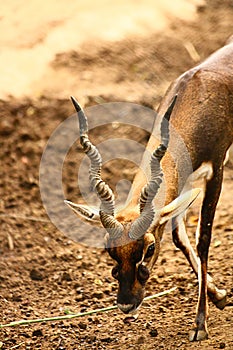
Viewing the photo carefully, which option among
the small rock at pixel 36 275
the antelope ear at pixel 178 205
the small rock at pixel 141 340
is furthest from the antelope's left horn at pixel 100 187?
the small rock at pixel 36 275

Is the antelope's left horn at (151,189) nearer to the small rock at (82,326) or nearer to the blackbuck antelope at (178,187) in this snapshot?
the blackbuck antelope at (178,187)

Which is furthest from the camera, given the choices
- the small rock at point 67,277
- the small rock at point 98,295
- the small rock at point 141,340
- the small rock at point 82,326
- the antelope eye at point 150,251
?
the small rock at point 67,277

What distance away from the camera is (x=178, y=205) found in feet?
22.0

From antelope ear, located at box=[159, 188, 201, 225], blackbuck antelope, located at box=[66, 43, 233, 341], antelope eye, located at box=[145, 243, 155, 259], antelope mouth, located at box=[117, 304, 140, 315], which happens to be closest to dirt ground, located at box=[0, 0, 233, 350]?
blackbuck antelope, located at box=[66, 43, 233, 341]

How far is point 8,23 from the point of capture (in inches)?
520

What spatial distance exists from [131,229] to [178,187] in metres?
0.94

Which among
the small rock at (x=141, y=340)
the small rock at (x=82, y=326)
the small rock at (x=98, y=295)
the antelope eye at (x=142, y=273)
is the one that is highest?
the antelope eye at (x=142, y=273)

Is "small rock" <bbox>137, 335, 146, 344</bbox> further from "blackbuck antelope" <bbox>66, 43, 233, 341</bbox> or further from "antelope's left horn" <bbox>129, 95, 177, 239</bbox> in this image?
"antelope's left horn" <bbox>129, 95, 177, 239</bbox>

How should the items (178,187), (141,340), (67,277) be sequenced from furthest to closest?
(67,277), (178,187), (141,340)

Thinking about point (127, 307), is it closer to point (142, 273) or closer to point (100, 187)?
point (142, 273)

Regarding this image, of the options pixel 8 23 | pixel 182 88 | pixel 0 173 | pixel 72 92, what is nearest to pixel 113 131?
pixel 72 92

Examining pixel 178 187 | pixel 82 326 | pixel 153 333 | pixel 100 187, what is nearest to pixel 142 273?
pixel 100 187

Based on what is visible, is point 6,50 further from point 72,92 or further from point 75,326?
point 75,326

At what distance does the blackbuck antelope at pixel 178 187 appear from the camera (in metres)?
6.45
